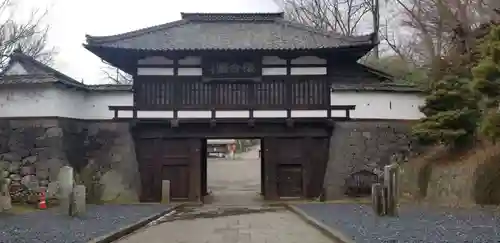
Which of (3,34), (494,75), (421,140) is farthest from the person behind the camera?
(3,34)

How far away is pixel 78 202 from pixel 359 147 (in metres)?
11.8

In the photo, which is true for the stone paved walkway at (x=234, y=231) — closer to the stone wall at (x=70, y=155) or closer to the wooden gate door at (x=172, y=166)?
the wooden gate door at (x=172, y=166)

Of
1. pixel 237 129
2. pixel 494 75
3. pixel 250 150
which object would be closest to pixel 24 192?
pixel 237 129

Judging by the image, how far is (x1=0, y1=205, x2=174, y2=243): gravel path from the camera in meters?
10.6

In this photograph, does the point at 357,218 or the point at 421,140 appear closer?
the point at 357,218

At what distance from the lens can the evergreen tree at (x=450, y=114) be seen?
18.5 metres

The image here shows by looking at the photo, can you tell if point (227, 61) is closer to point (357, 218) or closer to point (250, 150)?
point (357, 218)

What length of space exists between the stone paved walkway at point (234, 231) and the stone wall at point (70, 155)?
24.4 feet

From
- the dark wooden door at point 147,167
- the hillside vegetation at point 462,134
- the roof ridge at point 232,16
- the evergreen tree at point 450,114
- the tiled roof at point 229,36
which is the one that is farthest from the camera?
the roof ridge at point 232,16

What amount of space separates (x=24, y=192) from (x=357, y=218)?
12041 mm

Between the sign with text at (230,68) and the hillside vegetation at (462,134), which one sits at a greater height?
the sign with text at (230,68)

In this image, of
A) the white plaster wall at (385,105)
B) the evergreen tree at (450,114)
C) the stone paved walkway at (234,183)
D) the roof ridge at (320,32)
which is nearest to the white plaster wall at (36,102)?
the stone paved walkway at (234,183)

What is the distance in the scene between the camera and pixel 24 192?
19812 mm

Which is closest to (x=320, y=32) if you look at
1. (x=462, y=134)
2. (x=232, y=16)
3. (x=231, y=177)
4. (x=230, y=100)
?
(x=232, y=16)
